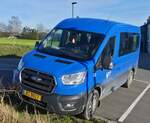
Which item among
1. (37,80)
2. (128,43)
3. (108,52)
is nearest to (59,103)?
(37,80)

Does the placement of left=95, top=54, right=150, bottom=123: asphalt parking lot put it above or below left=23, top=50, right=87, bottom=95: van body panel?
below

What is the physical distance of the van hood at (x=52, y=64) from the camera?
9.23 meters

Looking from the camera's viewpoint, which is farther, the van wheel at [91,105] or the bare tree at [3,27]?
the bare tree at [3,27]

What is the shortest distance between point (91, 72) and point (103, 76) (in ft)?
3.06

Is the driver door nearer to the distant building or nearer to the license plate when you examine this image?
the license plate

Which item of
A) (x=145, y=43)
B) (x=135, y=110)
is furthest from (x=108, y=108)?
(x=145, y=43)

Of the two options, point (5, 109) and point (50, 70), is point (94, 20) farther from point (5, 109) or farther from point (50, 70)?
point (5, 109)

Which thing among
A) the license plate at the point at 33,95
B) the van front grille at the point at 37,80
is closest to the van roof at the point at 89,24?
the van front grille at the point at 37,80

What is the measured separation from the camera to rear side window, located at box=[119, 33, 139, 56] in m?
12.5

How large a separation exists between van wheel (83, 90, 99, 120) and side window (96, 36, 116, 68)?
2.39 feet

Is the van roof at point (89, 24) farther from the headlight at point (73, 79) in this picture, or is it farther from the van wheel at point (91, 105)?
the headlight at point (73, 79)

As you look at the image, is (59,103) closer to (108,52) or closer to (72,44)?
(72,44)

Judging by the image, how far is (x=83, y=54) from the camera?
1028 cm

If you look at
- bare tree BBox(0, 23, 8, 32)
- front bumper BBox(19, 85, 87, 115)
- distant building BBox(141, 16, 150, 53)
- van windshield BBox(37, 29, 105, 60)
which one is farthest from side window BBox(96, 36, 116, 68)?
bare tree BBox(0, 23, 8, 32)
